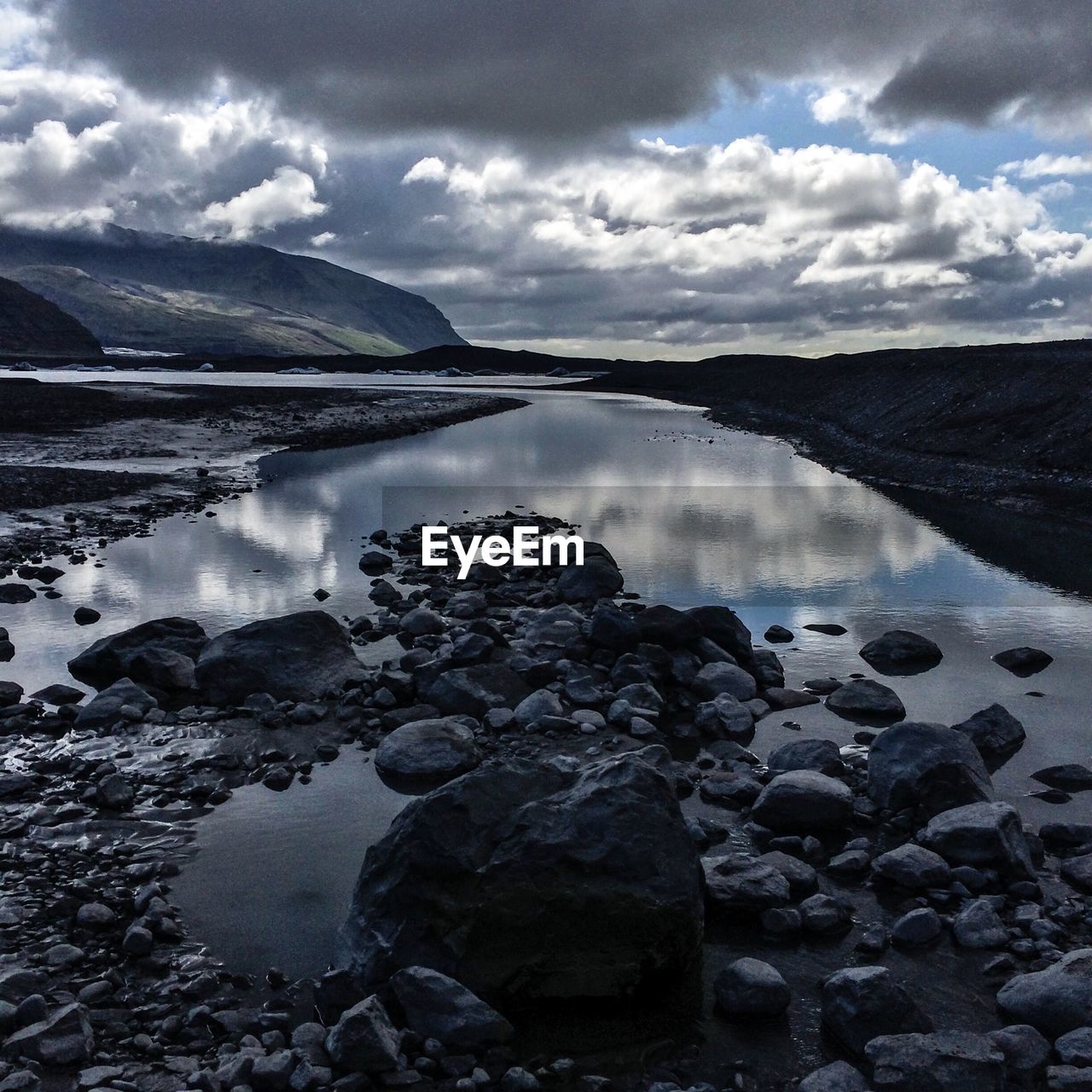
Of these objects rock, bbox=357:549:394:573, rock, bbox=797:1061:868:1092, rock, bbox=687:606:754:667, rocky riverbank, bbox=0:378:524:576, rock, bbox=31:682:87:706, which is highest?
rocky riverbank, bbox=0:378:524:576

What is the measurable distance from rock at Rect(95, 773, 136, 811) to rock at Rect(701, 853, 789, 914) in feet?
19.3

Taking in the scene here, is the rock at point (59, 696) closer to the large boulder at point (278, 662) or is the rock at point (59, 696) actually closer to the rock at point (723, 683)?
the large boulder at point (278, 662)

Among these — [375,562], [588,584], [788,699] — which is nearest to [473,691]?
[788,699]

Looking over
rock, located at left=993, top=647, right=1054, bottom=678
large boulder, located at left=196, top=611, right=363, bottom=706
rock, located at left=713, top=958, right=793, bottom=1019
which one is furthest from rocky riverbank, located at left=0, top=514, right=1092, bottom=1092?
rock, located at left=993, top=647, right=1054, bottom=678

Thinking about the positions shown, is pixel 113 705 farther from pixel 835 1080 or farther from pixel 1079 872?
pixel 1079 872

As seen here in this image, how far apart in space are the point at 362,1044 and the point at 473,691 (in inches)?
265

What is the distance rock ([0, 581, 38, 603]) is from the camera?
59.6 ft

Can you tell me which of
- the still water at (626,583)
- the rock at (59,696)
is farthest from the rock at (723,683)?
the rock at (59,696)

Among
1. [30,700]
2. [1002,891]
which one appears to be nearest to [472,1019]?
[1002,891]

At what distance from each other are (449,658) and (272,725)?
9.25 feet

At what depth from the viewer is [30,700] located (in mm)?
12773

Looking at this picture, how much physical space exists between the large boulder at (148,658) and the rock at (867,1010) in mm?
9639

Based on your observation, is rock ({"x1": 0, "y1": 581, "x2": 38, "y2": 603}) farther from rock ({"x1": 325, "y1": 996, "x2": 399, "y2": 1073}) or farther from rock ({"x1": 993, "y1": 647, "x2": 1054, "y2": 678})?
rock ({"x1": 993, "y1": 647, "x2": 1054, "y2": 678})

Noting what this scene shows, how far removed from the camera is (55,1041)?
6.28 metres
